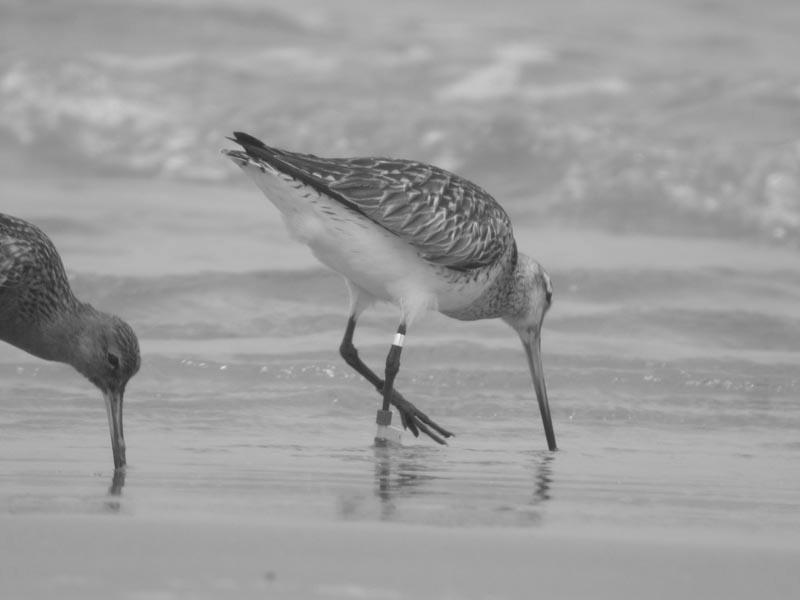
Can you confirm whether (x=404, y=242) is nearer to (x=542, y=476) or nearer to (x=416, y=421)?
(x=416, y=421)

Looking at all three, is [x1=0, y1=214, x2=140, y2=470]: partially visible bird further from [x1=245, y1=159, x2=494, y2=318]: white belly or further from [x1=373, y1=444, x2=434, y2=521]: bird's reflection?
[x1=373, y1=444, x2=434, y2=521]: bird's reflection

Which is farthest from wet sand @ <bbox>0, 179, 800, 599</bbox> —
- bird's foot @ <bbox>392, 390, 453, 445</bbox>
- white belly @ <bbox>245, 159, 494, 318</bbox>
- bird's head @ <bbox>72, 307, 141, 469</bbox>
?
white belly @ <bbox>245, 159, 494, 318</bbox>

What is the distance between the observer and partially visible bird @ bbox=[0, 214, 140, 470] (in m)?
7.42

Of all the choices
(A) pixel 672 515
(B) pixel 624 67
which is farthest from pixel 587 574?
(B) pixel 624 67

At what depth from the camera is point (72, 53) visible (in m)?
18.3

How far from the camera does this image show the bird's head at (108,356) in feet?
24.3

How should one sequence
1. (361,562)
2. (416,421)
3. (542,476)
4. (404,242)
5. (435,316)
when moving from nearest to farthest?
1. (361,562)
2. (542,476)
3. (416,421)
4. (404,242)
5. (435,316)

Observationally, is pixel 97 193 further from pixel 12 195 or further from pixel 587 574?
pixel 587 574

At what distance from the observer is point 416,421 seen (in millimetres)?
8234

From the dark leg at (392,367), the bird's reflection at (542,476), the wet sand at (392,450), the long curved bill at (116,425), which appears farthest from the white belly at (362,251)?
the bird's reflection at (542,476)

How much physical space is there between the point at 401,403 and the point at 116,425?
175 centimetres

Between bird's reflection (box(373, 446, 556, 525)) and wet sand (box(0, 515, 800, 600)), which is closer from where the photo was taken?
wet sand (box(0, 515, 800, 600))

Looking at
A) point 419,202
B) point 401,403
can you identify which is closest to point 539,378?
point 401,403

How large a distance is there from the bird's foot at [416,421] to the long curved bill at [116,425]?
5.03 feet
